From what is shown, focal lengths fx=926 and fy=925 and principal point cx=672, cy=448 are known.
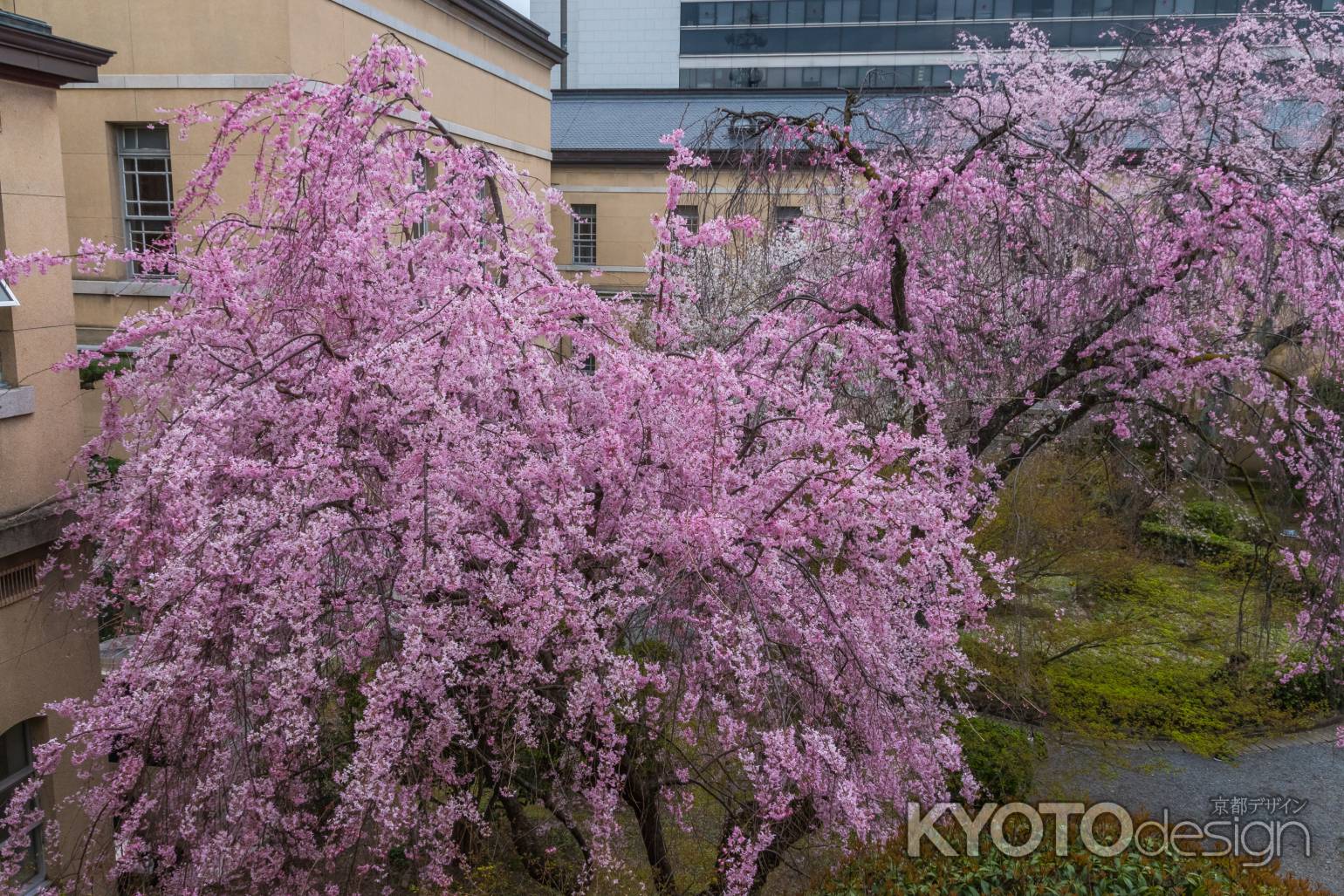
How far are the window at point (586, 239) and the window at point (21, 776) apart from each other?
1858 centimetres

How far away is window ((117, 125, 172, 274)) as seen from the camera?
11711 mm

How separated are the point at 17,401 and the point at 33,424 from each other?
0.80 ft

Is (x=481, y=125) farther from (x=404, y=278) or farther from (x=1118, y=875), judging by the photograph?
(x=1118, y=875)

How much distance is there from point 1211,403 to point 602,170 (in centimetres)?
1647

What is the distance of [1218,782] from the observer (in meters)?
9.62

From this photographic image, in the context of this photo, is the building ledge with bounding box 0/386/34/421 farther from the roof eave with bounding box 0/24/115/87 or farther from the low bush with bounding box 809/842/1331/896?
the low bush with bounding box 809/842/1331/896

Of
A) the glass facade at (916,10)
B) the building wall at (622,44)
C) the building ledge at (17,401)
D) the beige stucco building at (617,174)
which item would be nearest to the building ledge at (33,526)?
the building ledge at (17,401)

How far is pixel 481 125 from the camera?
1631 cm

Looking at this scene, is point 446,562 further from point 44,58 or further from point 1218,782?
point 1218,782

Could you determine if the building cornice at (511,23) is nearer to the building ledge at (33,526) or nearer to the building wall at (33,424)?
the building wall at (33,424)

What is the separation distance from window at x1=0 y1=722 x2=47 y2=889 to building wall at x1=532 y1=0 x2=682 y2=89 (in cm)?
3646

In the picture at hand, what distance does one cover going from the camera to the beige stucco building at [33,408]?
5.61 metres

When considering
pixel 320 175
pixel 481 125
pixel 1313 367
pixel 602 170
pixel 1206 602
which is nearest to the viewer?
pixel 320 175

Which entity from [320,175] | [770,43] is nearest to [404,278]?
[320,175]
